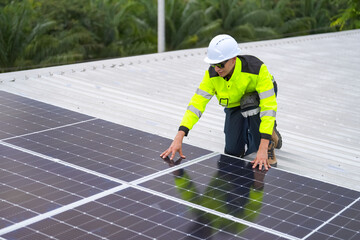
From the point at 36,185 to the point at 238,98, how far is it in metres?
2.39

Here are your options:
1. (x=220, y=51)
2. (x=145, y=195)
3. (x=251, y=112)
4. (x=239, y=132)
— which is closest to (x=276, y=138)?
(x=239, y=132)

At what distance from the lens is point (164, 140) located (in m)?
7.23

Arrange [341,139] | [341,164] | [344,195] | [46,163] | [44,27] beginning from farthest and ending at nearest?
[44,27] → [341,139] → [341,164] → [46,163] → [344,195]

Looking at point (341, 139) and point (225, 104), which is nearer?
point (225, 104)

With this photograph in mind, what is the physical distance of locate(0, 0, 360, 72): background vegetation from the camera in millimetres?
20047

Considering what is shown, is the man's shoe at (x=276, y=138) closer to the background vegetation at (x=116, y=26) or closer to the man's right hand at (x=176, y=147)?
the man's right hand at (x=176, y=147)

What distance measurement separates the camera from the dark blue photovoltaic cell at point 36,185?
16.6 feet

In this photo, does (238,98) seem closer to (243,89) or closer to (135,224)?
(243,89)

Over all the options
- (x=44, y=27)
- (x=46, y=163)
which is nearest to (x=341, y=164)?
(x=46, y=163)

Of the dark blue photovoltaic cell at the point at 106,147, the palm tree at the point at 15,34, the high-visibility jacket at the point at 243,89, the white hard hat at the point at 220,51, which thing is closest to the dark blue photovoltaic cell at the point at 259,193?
the dark blue photovoltaic cell at the point at 106,147

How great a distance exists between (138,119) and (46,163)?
2528 mm

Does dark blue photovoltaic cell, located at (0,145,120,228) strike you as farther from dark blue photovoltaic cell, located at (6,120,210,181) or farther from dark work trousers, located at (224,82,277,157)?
dark work trousers, located at (224,82,277,157)

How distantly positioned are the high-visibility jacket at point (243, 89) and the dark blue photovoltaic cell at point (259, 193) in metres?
0.49

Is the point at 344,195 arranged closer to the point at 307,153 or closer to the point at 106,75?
the point at 307,153
